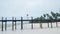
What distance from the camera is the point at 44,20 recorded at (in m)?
22.7

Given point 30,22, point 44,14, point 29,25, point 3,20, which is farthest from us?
point 44,14

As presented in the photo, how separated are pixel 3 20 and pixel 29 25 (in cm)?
478

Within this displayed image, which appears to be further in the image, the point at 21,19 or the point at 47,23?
the point at 47,23

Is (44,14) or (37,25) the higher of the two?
(44,14)

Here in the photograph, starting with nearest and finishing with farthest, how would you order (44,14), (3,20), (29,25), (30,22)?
1. (3,20)
2. (30,22)
3. (29,25)
4. (44,14)

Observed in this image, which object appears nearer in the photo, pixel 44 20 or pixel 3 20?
pixel 3 20

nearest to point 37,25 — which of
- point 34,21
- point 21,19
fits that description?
point 34,21

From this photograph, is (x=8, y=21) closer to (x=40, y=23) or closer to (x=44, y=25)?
(x=40, y=23)

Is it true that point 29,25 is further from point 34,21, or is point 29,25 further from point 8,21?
point 8,21

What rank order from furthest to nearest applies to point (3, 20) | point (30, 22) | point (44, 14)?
point (44, 14), point (30, 22), point (3, 20)

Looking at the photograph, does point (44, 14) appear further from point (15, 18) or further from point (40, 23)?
point (15, 18)

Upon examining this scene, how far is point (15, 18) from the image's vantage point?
20.5 meters

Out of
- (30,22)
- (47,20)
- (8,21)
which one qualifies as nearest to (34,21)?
(30,22)

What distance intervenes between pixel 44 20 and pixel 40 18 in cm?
72
